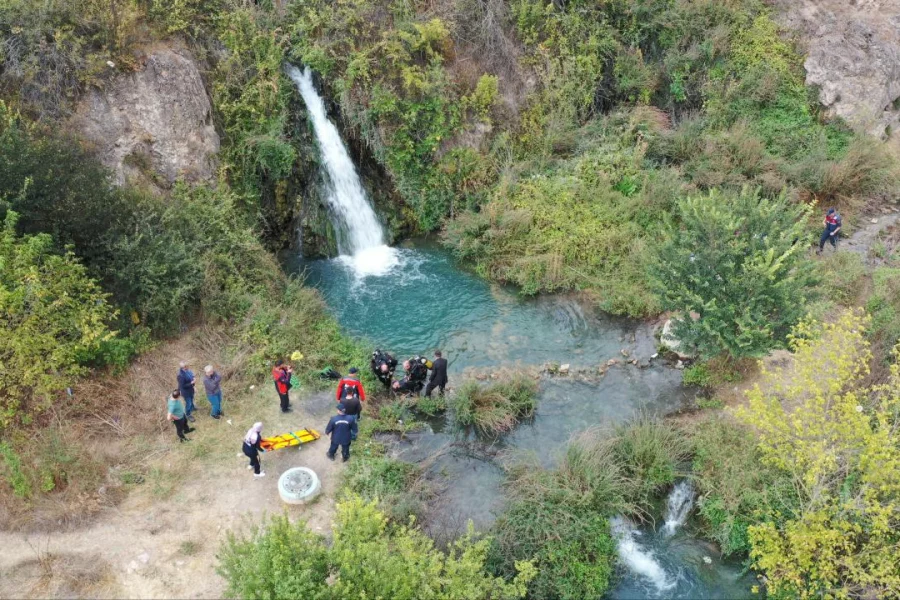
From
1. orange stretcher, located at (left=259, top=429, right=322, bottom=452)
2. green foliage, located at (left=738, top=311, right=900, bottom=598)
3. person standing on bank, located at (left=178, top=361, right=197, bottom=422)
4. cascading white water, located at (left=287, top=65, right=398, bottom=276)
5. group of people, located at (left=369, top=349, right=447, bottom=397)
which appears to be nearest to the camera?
green foliage, located at (left=738, top=311, right=900, bottom=598)

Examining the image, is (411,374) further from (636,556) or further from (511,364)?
(636,556)

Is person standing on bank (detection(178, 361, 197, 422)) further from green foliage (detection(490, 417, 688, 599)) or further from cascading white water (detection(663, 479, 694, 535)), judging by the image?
cascading white water (detection(663, 479, 694, 535))

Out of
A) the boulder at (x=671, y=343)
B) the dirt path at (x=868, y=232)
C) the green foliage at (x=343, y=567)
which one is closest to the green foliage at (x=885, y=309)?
the dirt path at (x=868, y=232)

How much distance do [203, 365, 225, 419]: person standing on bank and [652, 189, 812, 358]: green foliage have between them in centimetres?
855

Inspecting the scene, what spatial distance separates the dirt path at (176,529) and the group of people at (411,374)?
5.36ft

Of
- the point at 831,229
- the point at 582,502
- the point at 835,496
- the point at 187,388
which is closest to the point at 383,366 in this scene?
the point at 187,388

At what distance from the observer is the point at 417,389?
12742 millimetres

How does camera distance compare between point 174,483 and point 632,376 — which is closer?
point 174,483

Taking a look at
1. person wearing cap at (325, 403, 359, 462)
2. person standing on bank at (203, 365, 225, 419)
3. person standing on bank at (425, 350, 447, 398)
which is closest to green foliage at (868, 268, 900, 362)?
person standing on bank at (425, 350, 447, 398)

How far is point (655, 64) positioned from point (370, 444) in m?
15.9

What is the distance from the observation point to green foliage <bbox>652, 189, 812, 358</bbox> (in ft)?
37.9

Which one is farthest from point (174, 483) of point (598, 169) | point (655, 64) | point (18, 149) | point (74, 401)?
point (655, 64)

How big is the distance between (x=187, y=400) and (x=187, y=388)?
1.12 ft

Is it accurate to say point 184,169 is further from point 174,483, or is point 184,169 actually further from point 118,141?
point 174,483
